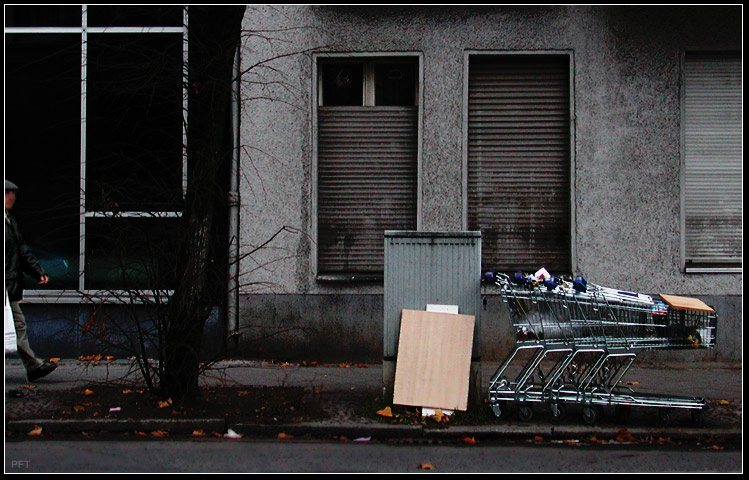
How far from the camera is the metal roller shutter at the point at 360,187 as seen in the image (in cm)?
1116

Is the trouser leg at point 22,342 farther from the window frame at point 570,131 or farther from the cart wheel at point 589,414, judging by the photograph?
the cart wheel at point 589,414

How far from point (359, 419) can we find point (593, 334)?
7.31 feet

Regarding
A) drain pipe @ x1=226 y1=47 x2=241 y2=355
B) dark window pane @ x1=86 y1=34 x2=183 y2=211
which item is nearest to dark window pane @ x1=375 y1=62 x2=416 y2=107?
drain pipe @ x1=226 y1=47 x2=241 y2=355

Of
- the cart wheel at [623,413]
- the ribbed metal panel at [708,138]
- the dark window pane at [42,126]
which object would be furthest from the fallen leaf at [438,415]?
the dark window pane at [42,126]

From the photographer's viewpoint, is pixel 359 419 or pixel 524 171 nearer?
pixel 359 419

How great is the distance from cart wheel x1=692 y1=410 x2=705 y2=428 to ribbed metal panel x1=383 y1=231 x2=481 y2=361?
1981 millimetres

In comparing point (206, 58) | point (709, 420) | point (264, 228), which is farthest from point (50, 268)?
point (709, 420)

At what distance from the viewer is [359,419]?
24.5ft

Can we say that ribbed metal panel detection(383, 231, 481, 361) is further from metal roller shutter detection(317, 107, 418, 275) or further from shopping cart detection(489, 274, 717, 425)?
metal roller shutter detection(317, 107, 418, 275)

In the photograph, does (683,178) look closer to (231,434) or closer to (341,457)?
(341,457)

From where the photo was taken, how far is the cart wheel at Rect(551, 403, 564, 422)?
7.50m

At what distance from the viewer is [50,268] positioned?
1123 cm

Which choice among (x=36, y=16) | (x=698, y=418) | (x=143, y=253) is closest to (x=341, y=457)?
(x=143, y=253)

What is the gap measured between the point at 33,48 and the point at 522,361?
7837 mm
